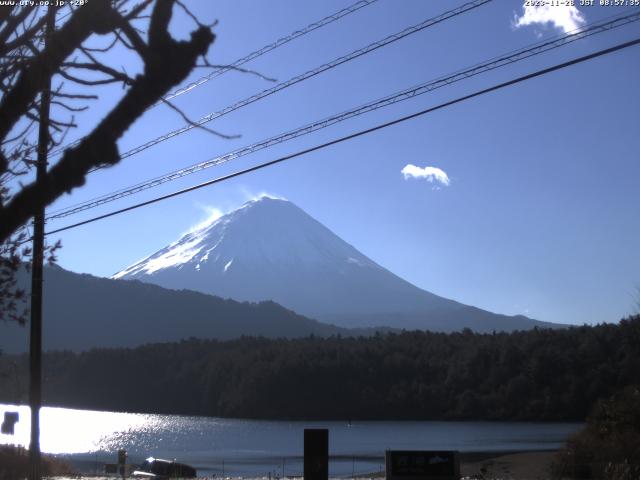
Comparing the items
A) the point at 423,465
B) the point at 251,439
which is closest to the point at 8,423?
the point at 423,465

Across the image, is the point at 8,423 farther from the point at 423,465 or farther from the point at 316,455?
the point at 423,465

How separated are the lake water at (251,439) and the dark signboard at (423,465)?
3224 cm

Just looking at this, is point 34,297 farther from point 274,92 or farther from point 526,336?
point 526,336

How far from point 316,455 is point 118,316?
17764 cm

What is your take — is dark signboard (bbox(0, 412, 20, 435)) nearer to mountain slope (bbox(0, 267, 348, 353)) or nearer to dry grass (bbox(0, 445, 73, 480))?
dry grass (bbox(0, 445, 73, 480))

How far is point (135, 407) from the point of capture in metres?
124

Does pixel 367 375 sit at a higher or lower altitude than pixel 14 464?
higher

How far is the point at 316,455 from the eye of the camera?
53.2ft

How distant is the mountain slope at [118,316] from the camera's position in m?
180

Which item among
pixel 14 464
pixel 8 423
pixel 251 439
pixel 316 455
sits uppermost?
pixel 8 423

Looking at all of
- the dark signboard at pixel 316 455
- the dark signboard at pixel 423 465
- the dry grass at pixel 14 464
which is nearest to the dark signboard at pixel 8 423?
the dry grass at pixel 14 464

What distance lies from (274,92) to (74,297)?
592 feet

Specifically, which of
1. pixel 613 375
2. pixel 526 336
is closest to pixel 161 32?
pixel 613 375

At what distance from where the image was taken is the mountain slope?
590 feet
